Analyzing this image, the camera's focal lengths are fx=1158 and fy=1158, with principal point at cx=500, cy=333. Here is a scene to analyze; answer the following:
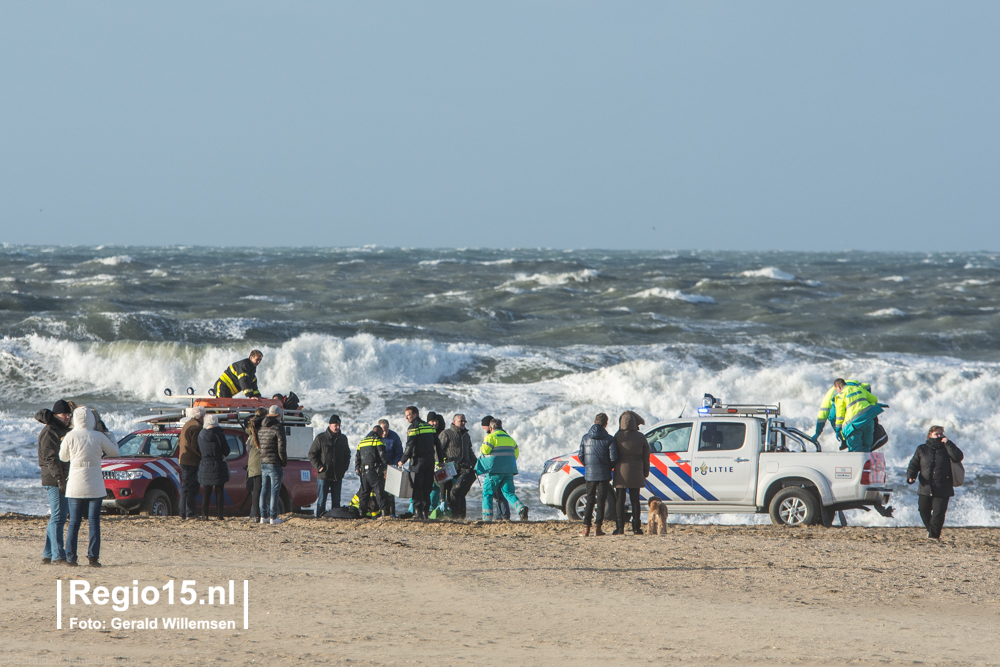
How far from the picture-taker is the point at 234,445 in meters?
15.8

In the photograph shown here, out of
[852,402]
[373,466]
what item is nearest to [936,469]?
[852,402]

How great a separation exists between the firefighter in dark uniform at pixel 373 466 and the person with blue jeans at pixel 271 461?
1.17m

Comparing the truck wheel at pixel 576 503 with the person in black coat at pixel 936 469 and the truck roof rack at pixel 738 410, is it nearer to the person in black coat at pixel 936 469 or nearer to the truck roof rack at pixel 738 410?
the truck roof rack at pixel 738 410

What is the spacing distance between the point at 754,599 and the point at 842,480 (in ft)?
14.7

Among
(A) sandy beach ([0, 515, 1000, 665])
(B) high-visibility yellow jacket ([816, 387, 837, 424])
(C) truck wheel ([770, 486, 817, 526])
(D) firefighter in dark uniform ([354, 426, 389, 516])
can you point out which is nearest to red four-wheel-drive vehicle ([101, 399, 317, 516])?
(A) sandy beach ([0, 515, 1000, 665])

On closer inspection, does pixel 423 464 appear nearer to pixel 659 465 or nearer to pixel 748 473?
pixel 659 465

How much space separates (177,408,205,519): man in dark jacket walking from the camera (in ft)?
47.5

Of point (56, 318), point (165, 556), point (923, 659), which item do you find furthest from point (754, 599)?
point (56, 318)

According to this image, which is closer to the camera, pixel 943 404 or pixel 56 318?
pixel 943 404

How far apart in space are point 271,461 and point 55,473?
4.25 m

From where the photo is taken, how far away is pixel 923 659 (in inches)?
311

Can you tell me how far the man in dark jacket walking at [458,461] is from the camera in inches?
608

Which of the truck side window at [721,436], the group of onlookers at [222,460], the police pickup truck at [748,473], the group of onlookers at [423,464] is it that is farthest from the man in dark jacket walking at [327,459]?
the truck side window at [721,436]

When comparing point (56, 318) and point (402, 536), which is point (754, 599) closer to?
point (402, 536)
